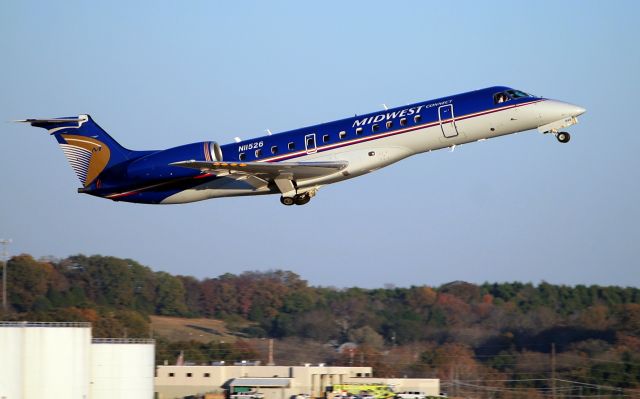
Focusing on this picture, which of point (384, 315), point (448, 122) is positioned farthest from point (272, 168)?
point (384, 315)

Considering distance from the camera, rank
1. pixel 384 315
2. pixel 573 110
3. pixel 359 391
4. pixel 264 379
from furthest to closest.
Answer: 1. pixel 384 315
2. pixel 264 379
3. pixel 359 391
4. pixel 573 110

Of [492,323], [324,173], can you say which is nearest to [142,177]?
[324,173]

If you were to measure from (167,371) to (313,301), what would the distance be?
19030 mm

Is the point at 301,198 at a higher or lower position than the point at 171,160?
lower

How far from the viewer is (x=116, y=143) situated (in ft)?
111

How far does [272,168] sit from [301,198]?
250cm

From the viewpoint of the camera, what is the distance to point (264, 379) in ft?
136

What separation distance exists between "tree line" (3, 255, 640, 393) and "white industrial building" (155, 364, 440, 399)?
4547 millimetres

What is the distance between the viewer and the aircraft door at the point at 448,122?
98.7 feet

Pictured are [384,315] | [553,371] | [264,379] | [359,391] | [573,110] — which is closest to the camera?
[573,110]

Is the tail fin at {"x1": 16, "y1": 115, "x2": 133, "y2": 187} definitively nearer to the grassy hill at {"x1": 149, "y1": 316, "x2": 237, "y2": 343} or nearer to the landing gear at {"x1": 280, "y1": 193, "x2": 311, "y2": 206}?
the landing gear at {"x1": 280, "y1": 193, "x2": 311, "y2": 206}

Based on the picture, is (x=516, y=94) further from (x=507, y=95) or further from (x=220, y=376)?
(x=220, y=376)

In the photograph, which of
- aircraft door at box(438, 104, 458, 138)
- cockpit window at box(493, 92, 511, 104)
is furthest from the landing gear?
cockpit window at box(493, 92, 511, 104)

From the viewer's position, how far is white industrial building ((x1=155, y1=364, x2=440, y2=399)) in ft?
136
